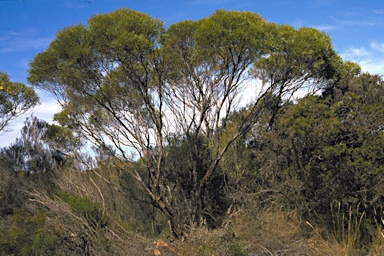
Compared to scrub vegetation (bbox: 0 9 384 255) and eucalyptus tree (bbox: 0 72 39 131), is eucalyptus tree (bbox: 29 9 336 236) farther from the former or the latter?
eucalyptus tree (bbox: 0 72 39 131)

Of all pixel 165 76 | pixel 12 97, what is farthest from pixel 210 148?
pixel 12 97

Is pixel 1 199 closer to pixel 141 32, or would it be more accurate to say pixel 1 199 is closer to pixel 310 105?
pixel 141 32

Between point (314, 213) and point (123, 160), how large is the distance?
14.9 feet

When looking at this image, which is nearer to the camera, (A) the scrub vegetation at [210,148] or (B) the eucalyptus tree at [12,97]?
(A) the scrub vegetation at [210,148]

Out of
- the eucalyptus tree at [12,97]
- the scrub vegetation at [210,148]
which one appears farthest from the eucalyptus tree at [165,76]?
the eucalyptus tree at [12,97]

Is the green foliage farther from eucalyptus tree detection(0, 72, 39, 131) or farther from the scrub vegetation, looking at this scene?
eucalyptus tree detection(0, 72, 39, 131)

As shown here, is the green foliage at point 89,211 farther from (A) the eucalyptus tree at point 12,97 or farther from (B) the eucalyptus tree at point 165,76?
(A) the eucalyptus tree at point 12,97

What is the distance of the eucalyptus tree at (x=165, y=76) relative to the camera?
8680 millimetres

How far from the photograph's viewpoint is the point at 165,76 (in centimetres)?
970

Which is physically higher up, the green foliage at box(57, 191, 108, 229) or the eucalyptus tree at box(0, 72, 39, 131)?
the eucalyptus tree at box(0, 72, 39, 131)

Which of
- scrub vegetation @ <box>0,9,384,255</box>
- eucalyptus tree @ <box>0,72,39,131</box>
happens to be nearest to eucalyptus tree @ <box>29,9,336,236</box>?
scrub vegetation @ <box>0,9,384,255</box>

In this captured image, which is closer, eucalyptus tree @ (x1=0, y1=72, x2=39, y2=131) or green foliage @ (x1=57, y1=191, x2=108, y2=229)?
green foliage @ (x1=57, y1=191, x2=108, y2=229)

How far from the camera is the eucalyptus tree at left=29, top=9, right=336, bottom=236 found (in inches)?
342

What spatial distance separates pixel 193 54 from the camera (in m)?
8.67
